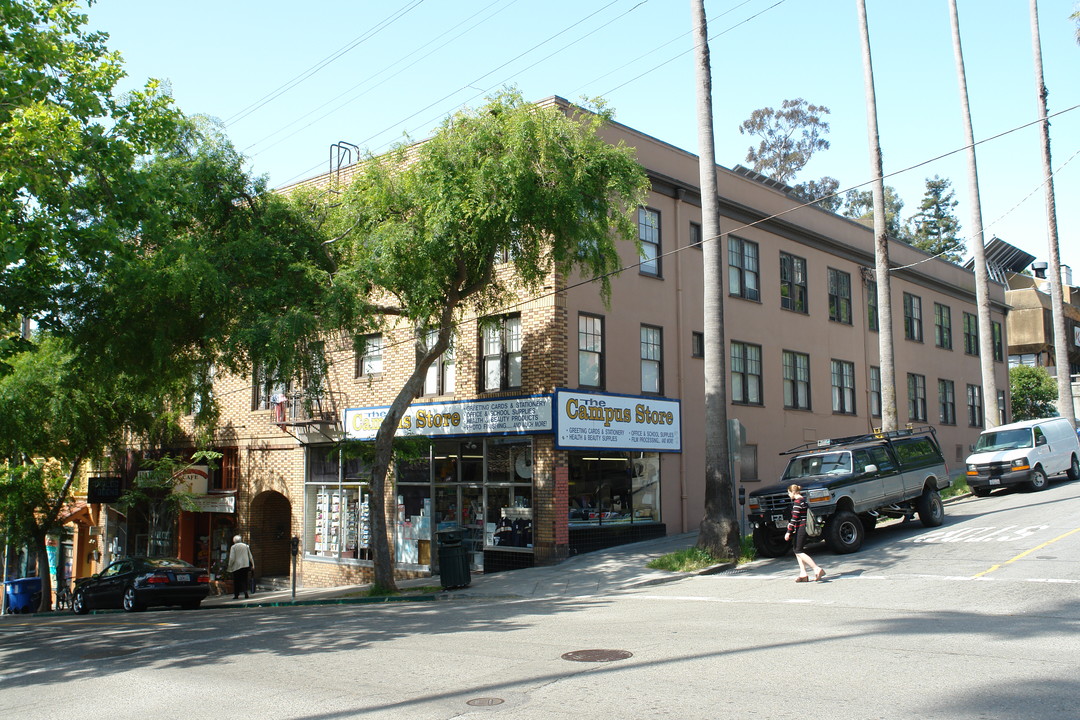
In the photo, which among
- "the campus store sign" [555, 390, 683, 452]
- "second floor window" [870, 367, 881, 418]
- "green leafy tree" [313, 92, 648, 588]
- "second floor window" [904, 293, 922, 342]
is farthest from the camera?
"second floor window" [904, 293, 922, 342]

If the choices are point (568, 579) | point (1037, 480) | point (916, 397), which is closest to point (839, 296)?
point (916, 397)

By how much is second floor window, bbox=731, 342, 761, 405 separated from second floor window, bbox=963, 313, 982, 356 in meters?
16.7

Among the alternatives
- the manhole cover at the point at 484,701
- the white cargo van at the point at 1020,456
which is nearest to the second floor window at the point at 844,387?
the white cargo van at the point at 1020,456

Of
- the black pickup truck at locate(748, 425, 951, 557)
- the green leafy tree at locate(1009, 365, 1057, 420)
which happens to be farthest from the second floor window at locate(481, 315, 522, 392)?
the green leafy tree at locate(1009, 365, 1057, 420)

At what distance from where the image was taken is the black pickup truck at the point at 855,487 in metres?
17.6

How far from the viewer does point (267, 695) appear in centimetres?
851

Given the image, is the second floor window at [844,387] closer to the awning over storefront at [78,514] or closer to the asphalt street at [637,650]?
the asphalt street at [637,650]

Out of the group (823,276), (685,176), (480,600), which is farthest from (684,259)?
(480,600)

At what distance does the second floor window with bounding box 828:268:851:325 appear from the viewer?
1173 inches

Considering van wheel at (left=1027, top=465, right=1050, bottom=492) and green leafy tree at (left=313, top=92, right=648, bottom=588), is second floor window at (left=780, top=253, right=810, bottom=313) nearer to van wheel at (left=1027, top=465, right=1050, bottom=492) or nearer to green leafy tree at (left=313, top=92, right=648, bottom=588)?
van wheel at (left=1027, top=465, right=1050, bottom=492)

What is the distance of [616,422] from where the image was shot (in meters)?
21.2

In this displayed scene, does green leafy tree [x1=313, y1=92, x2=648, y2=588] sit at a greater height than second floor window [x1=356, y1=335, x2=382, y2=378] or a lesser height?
greater

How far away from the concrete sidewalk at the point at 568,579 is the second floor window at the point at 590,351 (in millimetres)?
3920

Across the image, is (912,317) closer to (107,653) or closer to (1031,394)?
(1031,394)
